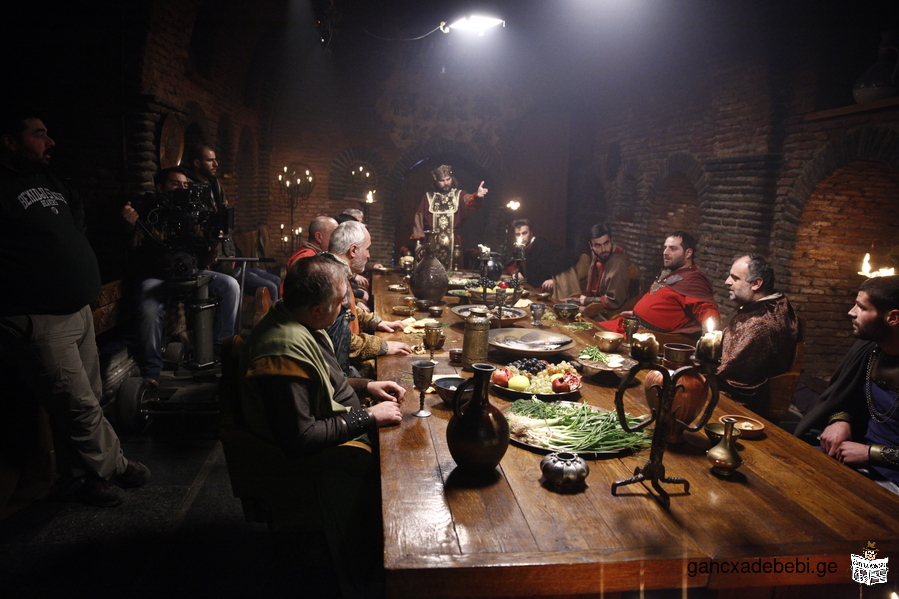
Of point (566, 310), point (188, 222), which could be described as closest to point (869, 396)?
point (566, 310)

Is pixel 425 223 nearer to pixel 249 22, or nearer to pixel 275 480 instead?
pixel 249 22

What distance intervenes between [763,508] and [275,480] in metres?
1.61

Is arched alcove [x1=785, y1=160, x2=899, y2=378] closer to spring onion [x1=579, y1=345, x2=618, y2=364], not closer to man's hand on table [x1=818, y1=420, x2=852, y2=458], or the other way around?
man's hand on table [x1=818, y1=420, x2=852, y2=458]

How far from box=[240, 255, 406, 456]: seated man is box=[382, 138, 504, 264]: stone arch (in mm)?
9296

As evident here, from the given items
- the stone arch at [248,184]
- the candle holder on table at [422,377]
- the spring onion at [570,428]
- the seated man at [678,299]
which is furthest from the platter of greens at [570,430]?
the stone arch at [248,184]

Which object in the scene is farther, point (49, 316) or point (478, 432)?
point (49, 316)

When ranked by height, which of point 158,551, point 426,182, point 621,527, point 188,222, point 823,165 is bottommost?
point 158,551

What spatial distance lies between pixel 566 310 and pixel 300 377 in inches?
99.3

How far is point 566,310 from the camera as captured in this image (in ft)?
13.4

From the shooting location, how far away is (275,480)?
6.88ft

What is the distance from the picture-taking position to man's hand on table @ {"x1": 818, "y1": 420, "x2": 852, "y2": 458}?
7.89 feet

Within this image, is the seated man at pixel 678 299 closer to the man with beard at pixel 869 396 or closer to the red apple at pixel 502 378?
the man with beard at pixel 869 396

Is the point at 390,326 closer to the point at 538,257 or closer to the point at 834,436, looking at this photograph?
the point at 834,436

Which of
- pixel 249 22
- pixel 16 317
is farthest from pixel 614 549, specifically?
pixel 249 22
